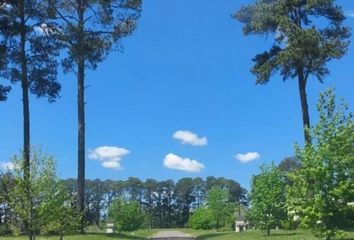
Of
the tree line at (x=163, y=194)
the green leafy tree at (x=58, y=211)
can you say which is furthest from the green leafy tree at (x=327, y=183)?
the tree line at (x=163, y=194)

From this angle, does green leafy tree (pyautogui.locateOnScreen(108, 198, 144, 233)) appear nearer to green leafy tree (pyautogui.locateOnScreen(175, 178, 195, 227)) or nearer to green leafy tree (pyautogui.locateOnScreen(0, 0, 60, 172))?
green leafy tree (pyautogui.locateOnScreen(0, 0, 60, 172))

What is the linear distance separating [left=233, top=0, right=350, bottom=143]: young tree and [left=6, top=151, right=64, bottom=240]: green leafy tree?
58.8 ft

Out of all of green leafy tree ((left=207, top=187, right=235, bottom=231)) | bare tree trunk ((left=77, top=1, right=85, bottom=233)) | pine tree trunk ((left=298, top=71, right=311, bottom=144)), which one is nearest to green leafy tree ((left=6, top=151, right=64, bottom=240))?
bare tree trunk ((left=77, top=1, right=85, bottom=233))

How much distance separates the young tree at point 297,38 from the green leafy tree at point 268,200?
546 centimetres

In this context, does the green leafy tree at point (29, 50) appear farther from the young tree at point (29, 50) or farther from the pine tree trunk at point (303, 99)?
the pine tree trunk at point (303, 99)

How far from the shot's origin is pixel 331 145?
65.9 ft

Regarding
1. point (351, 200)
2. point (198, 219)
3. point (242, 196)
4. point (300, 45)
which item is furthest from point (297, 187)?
point (242, 196)

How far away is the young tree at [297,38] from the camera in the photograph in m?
35.7

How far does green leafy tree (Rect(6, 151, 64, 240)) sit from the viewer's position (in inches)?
856

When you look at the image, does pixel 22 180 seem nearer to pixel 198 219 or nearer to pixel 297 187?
pixel 297 187

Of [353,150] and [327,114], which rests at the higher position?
[327,114]

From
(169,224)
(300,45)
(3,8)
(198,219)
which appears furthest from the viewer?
(169,224)

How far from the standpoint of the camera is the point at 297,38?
35.5 meters

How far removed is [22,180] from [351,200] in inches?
447
